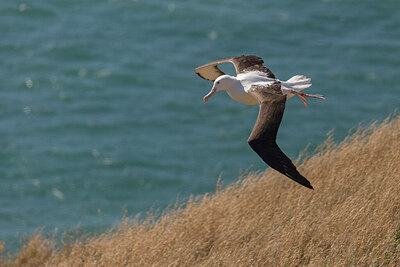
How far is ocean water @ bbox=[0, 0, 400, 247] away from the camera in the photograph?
29592 millimetres

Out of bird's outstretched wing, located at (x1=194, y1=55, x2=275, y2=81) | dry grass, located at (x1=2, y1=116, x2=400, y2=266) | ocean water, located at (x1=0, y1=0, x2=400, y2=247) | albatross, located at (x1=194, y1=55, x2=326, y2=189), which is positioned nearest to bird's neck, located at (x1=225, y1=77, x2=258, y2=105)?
albatross, located at (x1=194, y1=55, x2=326, y2=189)

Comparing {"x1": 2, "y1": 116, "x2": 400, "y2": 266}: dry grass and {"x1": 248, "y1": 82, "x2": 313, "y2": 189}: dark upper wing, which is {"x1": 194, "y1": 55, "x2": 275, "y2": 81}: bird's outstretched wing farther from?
{"x1": 2, "y1": 116, "x2": 400, "y2": 266}: dry grass

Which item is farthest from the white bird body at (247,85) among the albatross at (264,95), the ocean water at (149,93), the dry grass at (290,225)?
the ocean water at (149,93)

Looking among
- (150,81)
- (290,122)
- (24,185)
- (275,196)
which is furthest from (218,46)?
(275,196)

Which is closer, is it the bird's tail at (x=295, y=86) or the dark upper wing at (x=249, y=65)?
the bird's tail at (x=295, y=86)

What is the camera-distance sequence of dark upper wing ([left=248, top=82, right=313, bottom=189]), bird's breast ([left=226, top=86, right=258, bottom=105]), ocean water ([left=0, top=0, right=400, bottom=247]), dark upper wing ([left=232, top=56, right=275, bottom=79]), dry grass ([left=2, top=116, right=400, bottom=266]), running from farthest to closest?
1. ocean water ([left=0, top=0, right=400, bottom=247])
2. dark upper wing ([left=232, top=56, right=275, bottom=79])
3. bird's breast ([left=226, top=86, right=258, bottom=105])
4. dry grass ([left=2, top=116, right=400, bottom=266])
5. dark upper wing ([left=248, top=82, right=313, bottom=189])

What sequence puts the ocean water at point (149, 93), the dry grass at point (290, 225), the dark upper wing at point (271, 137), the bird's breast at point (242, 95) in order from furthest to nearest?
the ocean water at point (149, 93), the bird's breast at point (242, 95), the dry grass at point (290, 225), the dark upper wing at point (271, 137)

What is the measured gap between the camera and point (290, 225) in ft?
28.1

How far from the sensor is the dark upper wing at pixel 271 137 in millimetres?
6836

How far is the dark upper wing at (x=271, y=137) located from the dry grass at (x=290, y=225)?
1350 millimetres

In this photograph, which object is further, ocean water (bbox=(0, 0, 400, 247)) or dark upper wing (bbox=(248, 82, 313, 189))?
ocean water (bbox=(0, 0, 400, 247))

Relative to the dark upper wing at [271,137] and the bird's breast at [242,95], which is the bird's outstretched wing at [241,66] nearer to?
the bird's breast at [242,95]

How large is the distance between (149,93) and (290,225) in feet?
87.3

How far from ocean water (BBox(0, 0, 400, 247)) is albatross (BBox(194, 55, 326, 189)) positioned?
55.7ft
